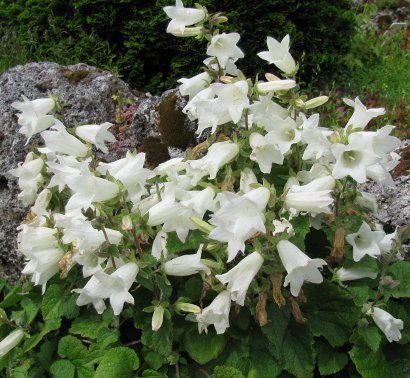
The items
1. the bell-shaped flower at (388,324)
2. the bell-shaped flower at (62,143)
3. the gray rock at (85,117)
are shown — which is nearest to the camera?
the bell-shaped flower at (388,324)

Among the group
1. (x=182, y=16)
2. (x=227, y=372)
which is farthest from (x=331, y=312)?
(x=182, y=16)

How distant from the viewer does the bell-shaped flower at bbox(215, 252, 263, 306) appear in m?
1.74

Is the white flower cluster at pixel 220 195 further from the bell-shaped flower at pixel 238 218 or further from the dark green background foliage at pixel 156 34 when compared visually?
the dark green background foliage at pixel 156 34

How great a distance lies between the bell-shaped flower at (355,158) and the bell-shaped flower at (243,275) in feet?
1.20

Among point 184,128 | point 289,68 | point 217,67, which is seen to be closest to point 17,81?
point 184,128

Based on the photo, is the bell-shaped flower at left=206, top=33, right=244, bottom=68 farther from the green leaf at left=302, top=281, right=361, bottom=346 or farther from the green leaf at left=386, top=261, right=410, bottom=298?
the green leaf at left=386, top=261, right=410, bottom=298

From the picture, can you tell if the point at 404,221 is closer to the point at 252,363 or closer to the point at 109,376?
the point at 252,363

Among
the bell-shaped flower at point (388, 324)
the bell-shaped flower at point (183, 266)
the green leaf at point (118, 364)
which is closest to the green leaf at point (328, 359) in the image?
the bell-shaped flower at point (388, 324)

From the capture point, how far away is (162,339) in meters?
1.97

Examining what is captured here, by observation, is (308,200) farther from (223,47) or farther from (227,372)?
(223,47)

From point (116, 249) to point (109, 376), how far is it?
43cm

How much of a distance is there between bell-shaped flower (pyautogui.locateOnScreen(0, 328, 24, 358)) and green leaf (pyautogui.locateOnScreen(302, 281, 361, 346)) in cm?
108

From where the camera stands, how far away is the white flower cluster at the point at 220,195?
1.76 m

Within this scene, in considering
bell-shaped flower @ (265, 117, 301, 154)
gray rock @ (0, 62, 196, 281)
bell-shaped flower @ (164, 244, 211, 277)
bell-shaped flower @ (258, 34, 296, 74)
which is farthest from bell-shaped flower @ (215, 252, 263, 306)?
gray rock @ (0, 62, 196, 281)
